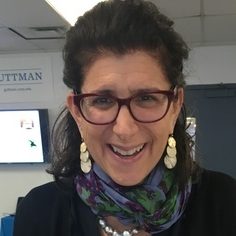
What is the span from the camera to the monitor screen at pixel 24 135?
444 cm

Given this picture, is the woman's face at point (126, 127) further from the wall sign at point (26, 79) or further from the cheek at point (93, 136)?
the wall sign at point (26, 79)

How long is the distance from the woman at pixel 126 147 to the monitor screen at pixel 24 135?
3.32 m

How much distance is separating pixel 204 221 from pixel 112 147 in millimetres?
285

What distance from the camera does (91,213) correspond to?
110 centimetres

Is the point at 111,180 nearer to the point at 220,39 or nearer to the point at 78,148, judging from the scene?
the point at 78,148

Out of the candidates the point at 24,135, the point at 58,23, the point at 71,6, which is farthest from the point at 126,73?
the point at 24,135

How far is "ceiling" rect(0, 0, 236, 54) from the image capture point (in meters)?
2.87

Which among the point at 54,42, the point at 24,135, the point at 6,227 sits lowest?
the point at 6,227

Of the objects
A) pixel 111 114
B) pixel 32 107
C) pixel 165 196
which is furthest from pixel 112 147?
pixel 32 107

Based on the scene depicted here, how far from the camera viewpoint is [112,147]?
93cm

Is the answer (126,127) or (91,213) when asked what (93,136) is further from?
(91,213)

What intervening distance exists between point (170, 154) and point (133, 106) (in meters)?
0.21

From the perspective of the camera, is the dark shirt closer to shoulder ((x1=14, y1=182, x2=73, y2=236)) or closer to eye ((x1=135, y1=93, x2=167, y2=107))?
shoulder ((x1=14, y1=182, x2=73, y2=236))

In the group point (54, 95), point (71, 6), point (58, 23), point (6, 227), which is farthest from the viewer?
point (54, 95)
